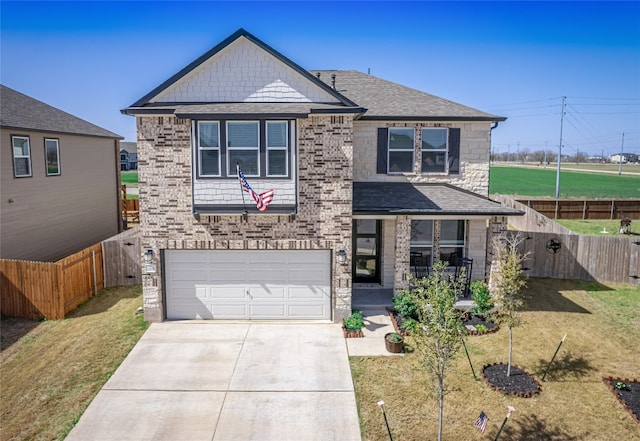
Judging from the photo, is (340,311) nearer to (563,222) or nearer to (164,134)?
(164,134)

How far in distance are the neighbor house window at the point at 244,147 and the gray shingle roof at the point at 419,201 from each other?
11.0ft

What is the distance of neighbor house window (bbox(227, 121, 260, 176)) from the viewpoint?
12.6m

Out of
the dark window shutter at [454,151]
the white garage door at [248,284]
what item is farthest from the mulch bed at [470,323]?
the dark window shutter at [454,151]

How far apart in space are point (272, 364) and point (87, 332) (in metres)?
5.67

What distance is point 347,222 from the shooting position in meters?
13.3

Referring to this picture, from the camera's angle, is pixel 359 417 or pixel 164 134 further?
pixel 164 134

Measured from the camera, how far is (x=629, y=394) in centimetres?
960

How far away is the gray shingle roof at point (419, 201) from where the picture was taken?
550 inches

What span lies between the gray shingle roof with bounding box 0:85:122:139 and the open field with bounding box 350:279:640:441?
49.5ft

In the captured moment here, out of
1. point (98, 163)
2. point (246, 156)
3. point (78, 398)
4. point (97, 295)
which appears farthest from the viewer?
point (98, 163)

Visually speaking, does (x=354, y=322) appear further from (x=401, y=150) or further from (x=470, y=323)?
(x=401, y=150)

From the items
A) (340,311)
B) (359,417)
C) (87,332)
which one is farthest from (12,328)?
(359,417)

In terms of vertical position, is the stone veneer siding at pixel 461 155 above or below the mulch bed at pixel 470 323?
above

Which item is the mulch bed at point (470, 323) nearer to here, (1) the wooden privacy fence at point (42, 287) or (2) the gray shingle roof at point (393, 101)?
(2) the gray shingle roof at point (393, 101)
